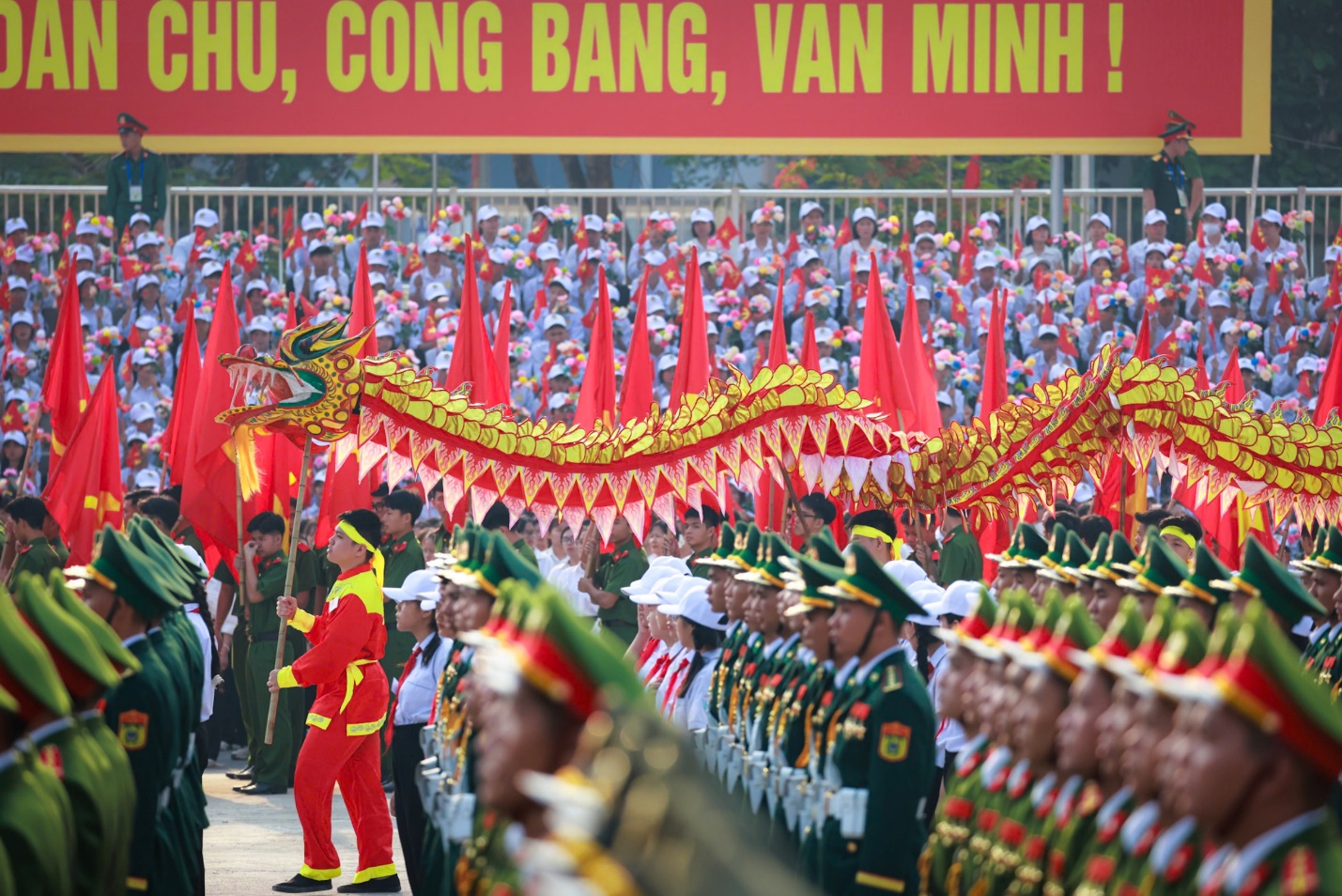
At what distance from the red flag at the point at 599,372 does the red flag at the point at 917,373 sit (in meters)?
1.85

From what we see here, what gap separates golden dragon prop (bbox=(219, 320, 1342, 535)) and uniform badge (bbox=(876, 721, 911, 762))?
3951 millimetres

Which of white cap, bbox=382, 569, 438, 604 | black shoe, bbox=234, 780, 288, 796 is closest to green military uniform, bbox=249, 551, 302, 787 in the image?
black shoe, bbox=234, 780, 288, 796

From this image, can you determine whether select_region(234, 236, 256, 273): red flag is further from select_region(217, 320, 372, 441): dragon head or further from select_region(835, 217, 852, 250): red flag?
select_region(217, 320, 372, 441): dragon head

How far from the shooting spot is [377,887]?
7680 mm

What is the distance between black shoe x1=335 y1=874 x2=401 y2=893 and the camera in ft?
25.0

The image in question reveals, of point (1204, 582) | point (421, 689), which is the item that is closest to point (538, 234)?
point (421, 689)

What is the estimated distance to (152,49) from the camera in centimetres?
1684

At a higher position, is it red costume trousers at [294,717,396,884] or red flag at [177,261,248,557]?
red flag at [177,261,248,557]

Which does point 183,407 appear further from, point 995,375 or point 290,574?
point 995,375

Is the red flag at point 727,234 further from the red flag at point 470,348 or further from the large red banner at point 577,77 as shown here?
the red flag at point 470,348

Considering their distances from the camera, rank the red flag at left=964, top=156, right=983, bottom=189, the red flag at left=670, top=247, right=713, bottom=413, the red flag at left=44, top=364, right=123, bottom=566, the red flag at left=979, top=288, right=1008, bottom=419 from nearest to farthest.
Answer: the red flag at left=44, top=364, right=123, bottom=566, the red flag at left=670, top=247, right=713, bottom=413, the red flag at left=979, top=288, right=1008, bottom=419, the red flag at left=964, top=156, right=983, bottom=189

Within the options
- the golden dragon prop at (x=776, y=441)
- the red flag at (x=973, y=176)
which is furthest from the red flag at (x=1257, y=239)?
the golden dragon prop at (x=776, y=441)

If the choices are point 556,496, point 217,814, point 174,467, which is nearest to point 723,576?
point 556,496

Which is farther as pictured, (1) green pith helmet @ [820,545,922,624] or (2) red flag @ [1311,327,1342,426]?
(2) red flag @ [1311,327,1342,426]
